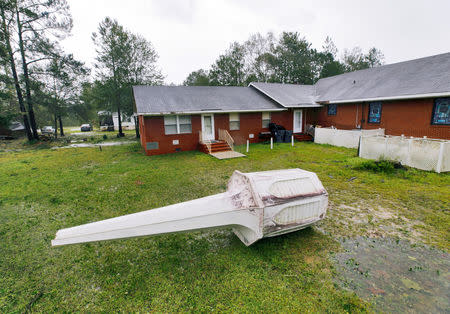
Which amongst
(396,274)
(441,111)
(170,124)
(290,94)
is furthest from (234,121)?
(396,274)

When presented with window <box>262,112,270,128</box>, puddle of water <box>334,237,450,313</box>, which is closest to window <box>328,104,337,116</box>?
window <box>262,112,270,128</box>

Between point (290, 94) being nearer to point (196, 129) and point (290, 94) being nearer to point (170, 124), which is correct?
point (196, 129)

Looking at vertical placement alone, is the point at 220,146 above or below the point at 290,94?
below

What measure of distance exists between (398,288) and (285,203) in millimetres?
1742

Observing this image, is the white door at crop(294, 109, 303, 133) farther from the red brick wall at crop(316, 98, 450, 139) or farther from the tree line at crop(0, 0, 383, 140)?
the tree line at crop(0, 0, 383, 140)

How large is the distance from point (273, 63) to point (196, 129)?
84.2 feet

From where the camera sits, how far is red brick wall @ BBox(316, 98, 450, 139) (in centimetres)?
1047

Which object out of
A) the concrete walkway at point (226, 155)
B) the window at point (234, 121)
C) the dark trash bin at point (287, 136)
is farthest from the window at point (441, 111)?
the window at point (234, 121)

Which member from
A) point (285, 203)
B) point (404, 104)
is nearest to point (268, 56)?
point (404, 104)

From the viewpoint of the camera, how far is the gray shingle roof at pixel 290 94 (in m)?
16.0

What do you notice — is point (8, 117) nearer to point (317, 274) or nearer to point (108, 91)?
point (108, 91)

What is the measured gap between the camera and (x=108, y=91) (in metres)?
20.6

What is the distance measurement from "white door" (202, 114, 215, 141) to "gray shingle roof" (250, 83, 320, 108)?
218 inches

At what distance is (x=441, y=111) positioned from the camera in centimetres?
1006
